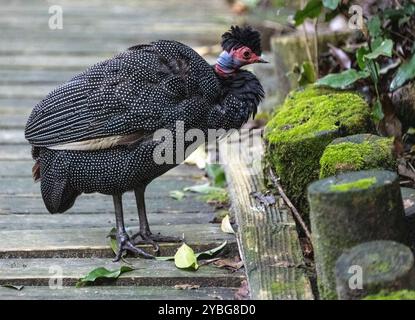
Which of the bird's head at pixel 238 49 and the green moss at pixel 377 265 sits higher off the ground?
the bird's head at pixel 238 49

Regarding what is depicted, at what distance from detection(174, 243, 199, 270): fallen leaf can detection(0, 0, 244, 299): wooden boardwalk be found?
2.0 inches

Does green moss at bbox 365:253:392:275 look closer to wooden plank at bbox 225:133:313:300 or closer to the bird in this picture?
wooden plank at bbox 225:133:313:300

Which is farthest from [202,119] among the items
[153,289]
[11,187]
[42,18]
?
[42,18]

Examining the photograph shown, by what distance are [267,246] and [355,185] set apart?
2.88 ft

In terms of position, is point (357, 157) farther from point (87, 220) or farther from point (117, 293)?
point (87, 220)

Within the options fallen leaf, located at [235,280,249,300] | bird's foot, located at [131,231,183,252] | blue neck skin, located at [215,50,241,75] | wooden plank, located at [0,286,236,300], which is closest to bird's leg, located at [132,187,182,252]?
bird's foot, located at [131,231,183,252]

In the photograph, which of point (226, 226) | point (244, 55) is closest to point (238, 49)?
point (244, 55)

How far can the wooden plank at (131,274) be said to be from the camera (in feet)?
13.5

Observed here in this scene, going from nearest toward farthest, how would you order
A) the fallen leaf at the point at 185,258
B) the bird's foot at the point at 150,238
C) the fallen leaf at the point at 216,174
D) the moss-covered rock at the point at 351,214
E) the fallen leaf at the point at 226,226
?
1. the moss-covered rock at the point at 351,214
2. the fallen leaf at the point at 185,258
3. the bird's foot at the point at 150,238
4. the fallen leaf at the point at 226,226
5. the fallen leaf at the point at 216,174

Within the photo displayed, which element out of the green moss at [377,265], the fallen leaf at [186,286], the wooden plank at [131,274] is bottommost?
the fallen leaf at [186,286]

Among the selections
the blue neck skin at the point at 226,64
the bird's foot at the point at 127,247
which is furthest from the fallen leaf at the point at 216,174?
the bird's foot at the point at 127,247

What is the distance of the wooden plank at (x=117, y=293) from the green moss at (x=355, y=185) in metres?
0.81

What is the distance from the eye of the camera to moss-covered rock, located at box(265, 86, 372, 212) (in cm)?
445

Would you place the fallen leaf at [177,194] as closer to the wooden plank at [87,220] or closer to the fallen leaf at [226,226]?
the wooden plank at [87,220]
